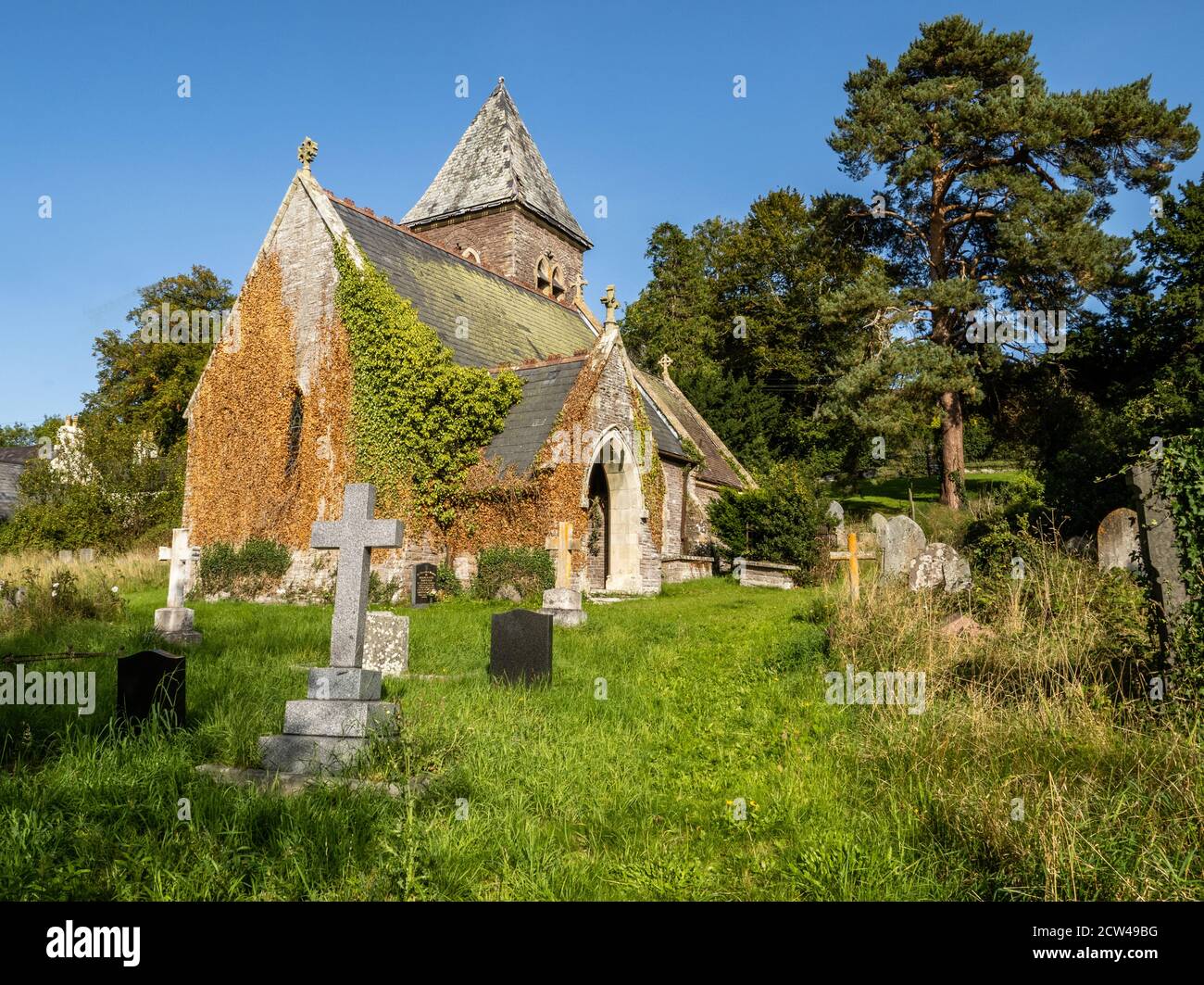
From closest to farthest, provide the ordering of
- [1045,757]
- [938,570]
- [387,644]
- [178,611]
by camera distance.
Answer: [1045,757]
[387,644]
[178,611]
[938,570]

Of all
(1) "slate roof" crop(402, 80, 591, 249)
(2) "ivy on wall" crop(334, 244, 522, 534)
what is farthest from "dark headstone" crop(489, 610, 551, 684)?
(1) "slate roof" crop(402, 80, 591, 249)

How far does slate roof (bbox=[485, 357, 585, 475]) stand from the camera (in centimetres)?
1633

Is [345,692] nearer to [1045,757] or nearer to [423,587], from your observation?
[1045,757]

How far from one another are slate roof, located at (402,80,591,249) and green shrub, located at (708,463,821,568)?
1440 centimetres

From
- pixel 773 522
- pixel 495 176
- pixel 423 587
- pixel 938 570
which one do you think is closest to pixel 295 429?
pixel 423 587

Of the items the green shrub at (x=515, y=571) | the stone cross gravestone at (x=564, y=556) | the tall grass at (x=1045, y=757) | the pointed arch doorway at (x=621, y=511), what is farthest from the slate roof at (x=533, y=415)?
the tall grass at (x=1045, y=757)

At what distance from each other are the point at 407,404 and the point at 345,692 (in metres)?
11.9

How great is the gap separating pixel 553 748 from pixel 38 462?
29.0 meters

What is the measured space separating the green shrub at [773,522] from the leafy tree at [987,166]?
6.96 meters

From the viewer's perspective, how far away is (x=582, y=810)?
4.19 metres

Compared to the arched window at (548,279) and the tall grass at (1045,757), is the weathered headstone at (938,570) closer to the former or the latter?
the tall grass at (1045,757)

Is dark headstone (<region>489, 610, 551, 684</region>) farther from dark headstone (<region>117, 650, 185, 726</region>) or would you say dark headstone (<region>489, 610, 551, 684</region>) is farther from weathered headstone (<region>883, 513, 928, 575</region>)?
weathered headstone (<region>883, 513, 928, 575</region>)

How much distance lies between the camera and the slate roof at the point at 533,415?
16.3 metres
